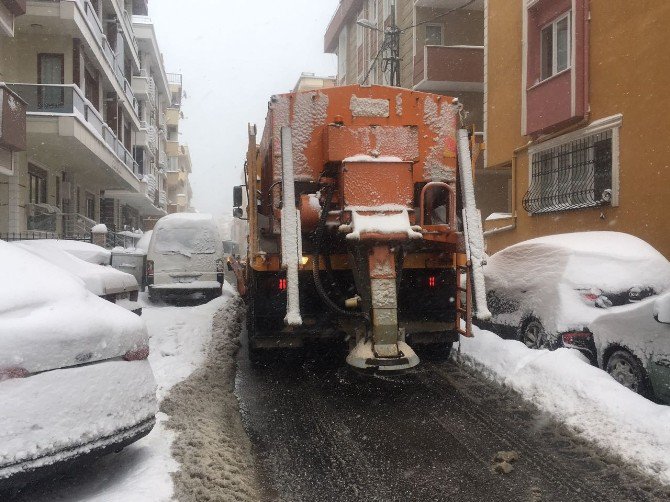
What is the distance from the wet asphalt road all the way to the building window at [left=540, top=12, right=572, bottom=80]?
8790 mm

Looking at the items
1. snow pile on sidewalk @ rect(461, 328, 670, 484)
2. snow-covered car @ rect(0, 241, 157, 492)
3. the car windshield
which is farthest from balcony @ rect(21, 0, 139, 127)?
snow pile on sidewalk @ rect(461, 328, 670, 484)

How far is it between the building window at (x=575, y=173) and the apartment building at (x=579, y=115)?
0.02 metres

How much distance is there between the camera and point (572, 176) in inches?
468

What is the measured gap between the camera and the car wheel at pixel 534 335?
6.66 m

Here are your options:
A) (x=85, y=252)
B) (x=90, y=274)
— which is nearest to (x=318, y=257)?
(x=90, y=274)

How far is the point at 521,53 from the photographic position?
13586mm

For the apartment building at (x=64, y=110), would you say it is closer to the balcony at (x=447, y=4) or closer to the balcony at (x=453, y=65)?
the balcony at (x=453, y=65)

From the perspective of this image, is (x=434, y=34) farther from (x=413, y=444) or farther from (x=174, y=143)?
(x=174, y=143)

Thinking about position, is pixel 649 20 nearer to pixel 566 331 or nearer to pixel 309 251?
pixel 566 331

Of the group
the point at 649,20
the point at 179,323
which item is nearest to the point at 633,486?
the point at 179,323

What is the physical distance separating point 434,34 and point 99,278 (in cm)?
1859

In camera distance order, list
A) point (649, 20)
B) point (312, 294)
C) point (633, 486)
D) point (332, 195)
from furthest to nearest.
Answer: point (649, 20), point (312, 294), point (332, 195), point (633, 486)

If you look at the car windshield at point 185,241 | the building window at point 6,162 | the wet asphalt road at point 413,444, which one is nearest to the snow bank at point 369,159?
the wet asphalt road at point 413,444

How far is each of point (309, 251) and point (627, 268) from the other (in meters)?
3.52
